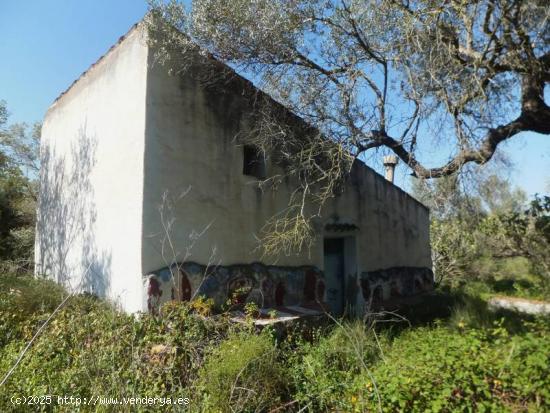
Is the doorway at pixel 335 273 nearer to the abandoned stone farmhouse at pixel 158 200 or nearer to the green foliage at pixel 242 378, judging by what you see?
the abandoned stone farmhouse at pixel 158 200

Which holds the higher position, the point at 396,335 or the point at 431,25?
the point at 431,25

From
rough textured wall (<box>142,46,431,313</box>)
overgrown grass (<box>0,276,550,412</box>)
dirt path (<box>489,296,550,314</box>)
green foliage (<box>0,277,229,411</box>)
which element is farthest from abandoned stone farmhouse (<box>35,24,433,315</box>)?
dirt path (<box>489,296,550,314</box>)

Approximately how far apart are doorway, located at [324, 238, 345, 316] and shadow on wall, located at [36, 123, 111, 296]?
511 centimetres

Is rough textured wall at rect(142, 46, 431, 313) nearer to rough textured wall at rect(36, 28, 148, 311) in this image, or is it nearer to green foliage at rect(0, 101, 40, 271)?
rough textured wall at rect(36, 28, 148, 311)

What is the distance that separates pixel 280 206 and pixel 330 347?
10.9 ft

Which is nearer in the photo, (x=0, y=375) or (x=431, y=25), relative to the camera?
(x=0, y=375)

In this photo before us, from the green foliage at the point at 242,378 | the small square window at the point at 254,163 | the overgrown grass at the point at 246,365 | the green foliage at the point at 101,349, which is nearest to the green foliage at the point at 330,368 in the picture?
the overgrown grass at the point at 246,365

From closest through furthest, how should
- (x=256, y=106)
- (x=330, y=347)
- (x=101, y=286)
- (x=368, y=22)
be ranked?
(x=330, y=347), (x=368, y=22), (x=101, y=286), (x=256, y=106)

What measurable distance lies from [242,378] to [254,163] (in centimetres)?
448

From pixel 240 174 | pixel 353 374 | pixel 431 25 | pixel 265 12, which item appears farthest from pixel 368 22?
pixel 353 374

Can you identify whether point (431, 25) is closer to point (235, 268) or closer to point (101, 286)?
point (235, 268)

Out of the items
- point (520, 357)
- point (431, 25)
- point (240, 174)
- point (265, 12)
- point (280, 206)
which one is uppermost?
point (265, 12)

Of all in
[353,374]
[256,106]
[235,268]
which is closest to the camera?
[353,374]

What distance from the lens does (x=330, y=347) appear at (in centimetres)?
524
